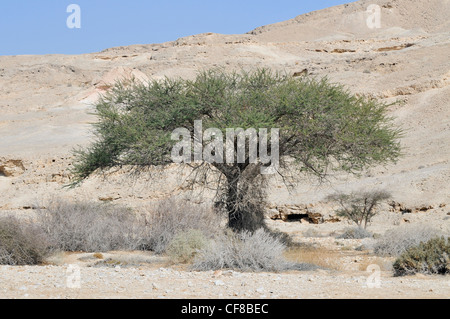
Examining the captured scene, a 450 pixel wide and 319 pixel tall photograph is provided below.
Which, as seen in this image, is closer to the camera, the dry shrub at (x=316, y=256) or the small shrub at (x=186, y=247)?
the small shrub at (x=186, y=247)

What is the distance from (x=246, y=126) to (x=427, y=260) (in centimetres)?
601

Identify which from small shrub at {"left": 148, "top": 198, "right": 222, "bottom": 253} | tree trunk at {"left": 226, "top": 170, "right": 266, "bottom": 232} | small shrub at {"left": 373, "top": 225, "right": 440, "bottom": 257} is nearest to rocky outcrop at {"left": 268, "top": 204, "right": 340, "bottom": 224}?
tree trunk at {"left": 226, "top": 170, "right": 266, "bottom": 232}

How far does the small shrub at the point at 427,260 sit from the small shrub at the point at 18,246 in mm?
7252

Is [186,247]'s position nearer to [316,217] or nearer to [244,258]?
[244,258]

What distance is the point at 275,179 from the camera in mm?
29438

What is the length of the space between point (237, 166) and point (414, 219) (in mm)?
10299

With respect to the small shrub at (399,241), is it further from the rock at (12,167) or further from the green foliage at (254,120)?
the rock at (12,167)

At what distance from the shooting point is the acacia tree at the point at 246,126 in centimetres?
1539

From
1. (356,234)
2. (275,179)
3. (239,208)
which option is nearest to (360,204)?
(356,234)

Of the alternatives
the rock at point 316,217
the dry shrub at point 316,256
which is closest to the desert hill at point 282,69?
the rock at point 316,217
